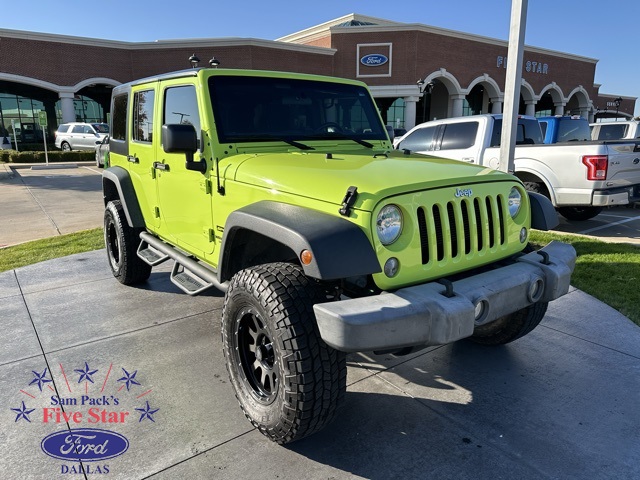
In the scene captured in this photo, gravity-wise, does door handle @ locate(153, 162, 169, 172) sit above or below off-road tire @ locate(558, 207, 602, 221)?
above

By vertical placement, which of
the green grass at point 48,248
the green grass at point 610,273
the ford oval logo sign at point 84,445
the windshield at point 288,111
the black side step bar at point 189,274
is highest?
the windshield at point 288,111

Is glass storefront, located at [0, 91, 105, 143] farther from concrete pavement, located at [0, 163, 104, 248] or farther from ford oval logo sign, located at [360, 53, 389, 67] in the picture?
ford oval logo sign, located at [360, 53, 389, 67]

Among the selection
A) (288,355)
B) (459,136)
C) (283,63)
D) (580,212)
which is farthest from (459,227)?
(283,63)

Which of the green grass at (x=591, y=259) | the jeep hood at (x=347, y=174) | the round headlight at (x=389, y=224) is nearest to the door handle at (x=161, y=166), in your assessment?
the jeep hood at (x=347, y=174)

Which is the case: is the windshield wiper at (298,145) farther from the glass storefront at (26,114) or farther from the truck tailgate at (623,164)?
the glass storefront at (26,114)

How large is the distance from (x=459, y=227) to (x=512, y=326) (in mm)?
1351

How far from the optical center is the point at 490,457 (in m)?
2.56

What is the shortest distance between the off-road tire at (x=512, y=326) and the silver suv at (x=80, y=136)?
2662 cm

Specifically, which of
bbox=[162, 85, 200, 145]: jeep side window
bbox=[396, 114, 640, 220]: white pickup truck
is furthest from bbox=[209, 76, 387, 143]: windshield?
bbox=[396, 114, 640, 220]: white pickup truck

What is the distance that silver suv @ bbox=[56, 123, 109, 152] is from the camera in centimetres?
2655

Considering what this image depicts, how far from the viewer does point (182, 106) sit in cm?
375

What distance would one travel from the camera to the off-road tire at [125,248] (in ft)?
16.7

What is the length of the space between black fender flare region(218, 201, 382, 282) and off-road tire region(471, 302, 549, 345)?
154 cm

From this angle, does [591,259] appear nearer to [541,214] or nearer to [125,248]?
[541,214]
